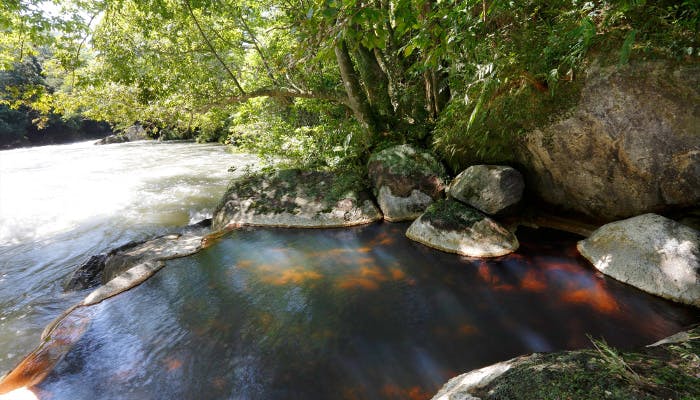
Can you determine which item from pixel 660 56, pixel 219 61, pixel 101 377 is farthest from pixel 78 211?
pixel 660 56

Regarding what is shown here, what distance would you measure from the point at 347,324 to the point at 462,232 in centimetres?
250

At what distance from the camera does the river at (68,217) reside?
5125mm

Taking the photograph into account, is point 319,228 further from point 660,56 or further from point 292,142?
point 660,56

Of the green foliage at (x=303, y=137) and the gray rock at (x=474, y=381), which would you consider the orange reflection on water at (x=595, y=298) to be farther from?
the green foliage at (x=303, y=137)

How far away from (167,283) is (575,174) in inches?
256

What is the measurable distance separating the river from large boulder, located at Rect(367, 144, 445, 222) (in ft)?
17.0

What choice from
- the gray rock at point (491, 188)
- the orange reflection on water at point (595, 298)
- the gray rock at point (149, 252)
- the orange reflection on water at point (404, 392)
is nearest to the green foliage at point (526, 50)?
the gray rock at point (491, 188)

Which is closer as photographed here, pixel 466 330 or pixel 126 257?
pixel 466 330

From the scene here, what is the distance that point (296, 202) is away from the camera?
7449 mm

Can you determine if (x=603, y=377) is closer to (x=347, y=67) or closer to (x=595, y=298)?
(x=595, y=298)

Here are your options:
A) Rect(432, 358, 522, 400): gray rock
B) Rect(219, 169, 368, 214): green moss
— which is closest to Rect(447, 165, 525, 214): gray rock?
Rect(219, 169, 368, 214): green moss

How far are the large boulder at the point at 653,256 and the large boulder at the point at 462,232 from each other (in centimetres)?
116

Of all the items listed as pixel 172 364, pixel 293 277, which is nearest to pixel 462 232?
pixel 293 277

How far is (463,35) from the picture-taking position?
308 centimetres
